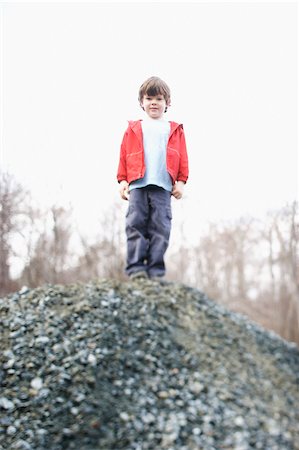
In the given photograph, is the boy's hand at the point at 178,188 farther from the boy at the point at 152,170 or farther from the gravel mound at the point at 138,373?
the gravel mound at the point at 138,373

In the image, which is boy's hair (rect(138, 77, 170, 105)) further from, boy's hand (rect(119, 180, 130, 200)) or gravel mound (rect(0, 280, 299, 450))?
gravel mound (rect(0, 280, 299, 450))

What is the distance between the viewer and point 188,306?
5.55 m

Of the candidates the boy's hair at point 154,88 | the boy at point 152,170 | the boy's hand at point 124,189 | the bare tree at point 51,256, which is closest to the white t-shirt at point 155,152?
the boy at point 152,170

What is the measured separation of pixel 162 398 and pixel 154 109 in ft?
8.99

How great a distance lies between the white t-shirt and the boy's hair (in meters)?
0.29

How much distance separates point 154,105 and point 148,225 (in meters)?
1.27

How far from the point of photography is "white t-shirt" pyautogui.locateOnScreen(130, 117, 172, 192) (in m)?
4.89

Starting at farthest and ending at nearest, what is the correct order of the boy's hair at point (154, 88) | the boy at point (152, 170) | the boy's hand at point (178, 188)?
the boy's hand at point (178, 188) < the boy at point (152, 170) < the boy's hair at point (154, 88)

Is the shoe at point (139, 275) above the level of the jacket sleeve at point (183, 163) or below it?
below

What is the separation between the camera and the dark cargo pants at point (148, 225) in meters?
5.06

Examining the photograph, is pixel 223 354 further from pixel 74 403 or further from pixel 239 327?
pixel 74 403

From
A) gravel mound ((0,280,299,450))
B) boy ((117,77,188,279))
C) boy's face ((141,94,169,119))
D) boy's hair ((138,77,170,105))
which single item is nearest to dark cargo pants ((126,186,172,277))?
boy ((117,77,188,279))

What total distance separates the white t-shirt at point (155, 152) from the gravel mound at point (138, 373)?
1308mm

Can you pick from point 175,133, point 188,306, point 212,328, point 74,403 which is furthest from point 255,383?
point 175,133
